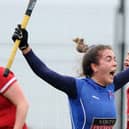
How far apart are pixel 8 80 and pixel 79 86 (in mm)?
496

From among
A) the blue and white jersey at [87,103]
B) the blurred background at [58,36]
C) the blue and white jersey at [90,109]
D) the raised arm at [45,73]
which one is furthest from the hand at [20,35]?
the blurred background at [58,36]

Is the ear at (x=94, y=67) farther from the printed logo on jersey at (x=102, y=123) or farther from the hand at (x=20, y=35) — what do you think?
the hand at (x=20, y=35)

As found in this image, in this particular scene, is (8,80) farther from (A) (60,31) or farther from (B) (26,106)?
(A) (60,31)

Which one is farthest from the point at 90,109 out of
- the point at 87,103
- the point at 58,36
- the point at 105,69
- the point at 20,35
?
the point at 58,36

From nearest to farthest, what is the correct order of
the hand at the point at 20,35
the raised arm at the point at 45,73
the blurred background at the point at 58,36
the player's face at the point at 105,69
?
the hand at the point at 20,35 < the raised arm at the point at 45,73 < the player's face at the point at 105,69 < the blurred background at the point at 58,36

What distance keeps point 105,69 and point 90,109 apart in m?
0.28

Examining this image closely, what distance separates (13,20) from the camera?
764 centimetres

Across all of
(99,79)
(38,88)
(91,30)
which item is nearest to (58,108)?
(38,88)

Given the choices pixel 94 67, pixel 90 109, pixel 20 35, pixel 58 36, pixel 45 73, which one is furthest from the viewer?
pixel 58 36

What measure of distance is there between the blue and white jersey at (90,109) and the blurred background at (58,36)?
1773 mm

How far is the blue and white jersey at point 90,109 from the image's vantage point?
5445 millimetres

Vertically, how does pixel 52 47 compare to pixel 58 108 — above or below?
above

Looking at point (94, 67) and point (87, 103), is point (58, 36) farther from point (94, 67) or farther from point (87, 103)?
point (87, 103)

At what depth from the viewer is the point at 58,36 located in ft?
24.7
